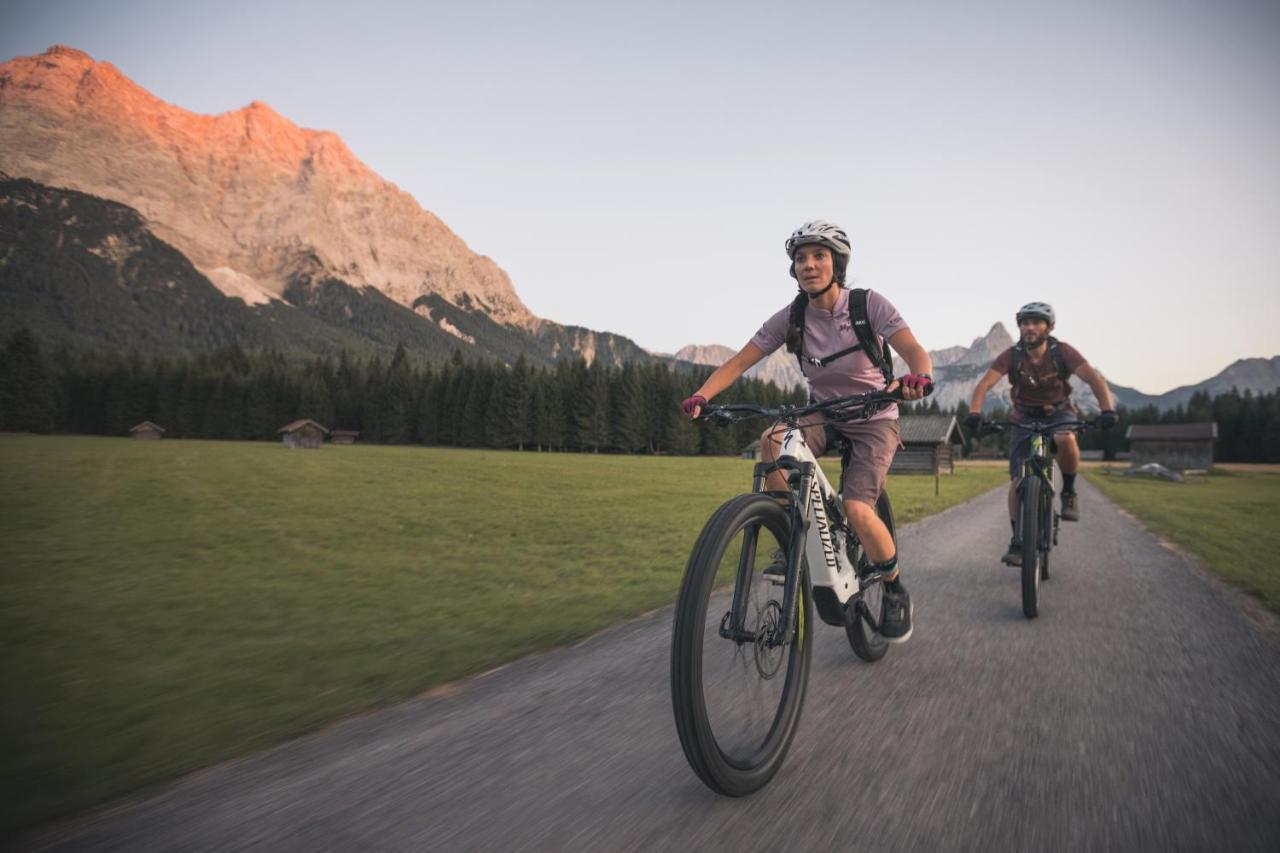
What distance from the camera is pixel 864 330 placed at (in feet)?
12.3

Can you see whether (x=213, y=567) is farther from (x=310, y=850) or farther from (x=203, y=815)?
(x=310, y=850)

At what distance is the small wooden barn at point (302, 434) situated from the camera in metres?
65.4

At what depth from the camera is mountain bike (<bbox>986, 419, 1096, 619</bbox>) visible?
16.9 ft

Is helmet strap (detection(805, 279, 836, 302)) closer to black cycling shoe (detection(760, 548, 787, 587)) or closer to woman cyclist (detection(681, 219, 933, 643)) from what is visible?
woman cyclist (detection(681, 219, 933, 643))

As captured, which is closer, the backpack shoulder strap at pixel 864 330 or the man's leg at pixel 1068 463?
the backpack shoulder strap at pixel 864 330

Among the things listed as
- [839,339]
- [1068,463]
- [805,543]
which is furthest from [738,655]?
[1068,463]

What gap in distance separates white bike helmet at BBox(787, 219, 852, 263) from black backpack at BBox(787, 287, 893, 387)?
0.27 meters

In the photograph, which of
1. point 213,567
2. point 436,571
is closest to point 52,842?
point 436,571

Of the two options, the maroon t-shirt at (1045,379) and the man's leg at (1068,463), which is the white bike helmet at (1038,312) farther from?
the man's leg at (1068,463)

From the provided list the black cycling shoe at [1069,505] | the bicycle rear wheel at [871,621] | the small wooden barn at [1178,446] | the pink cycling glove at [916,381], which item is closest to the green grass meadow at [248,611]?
the bicycle rear wheel at [871,621]

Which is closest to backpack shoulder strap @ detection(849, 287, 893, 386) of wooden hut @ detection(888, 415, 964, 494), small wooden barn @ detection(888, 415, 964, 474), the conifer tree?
wooden hut @ detection(888, 415, 964, 494)

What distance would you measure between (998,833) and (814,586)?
1378 mm

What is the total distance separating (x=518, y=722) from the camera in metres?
3.15

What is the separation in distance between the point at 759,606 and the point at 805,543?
0.43 m
